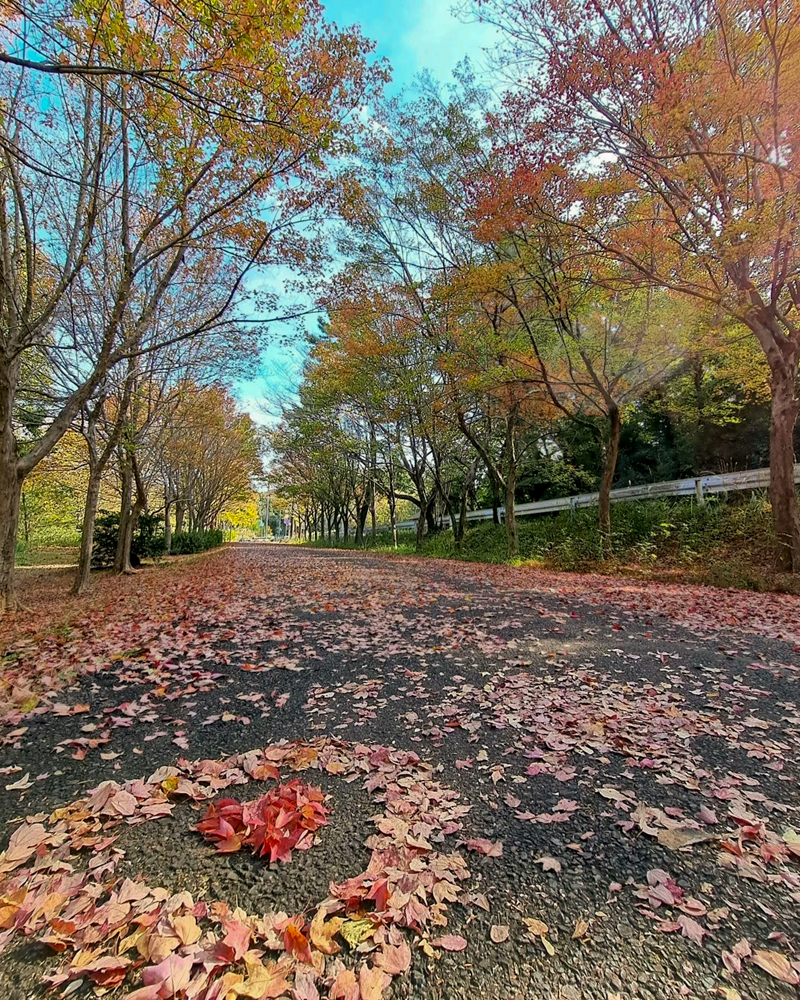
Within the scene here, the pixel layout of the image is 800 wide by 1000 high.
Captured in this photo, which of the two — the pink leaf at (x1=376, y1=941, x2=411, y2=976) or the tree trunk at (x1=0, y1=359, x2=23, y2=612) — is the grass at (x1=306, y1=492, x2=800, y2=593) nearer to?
the pink leaf at (x1=376, y1=941, x2=411, y2=976)

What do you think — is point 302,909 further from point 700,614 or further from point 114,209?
point 114,209

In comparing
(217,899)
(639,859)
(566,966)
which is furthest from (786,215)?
(217,899)

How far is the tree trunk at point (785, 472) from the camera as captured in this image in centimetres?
742

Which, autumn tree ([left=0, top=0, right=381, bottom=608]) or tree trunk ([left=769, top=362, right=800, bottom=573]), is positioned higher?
autumn tree ([left=0, top=0, right=381, bottom=608])

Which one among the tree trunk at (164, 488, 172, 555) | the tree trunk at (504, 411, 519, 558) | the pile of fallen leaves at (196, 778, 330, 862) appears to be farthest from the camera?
the tree trunk at (164, 488, 172, 555)

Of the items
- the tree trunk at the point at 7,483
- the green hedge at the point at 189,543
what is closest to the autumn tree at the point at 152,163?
the tree trunk at the point at 7,483

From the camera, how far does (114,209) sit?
25.2 ft

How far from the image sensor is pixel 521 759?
2.26 meters

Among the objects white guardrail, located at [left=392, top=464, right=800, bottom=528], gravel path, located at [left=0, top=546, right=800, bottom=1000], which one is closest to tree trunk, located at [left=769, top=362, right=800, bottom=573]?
white guardrail, located at [left=392, top=464, right=800, bottom=528]

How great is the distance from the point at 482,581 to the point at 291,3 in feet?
25.0

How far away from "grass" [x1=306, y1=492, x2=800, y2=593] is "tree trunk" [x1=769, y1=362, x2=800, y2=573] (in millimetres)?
421

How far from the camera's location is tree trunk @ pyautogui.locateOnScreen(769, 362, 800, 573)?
742 centimetres

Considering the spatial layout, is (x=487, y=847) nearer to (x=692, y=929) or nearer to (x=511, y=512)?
(x=692, y=929)

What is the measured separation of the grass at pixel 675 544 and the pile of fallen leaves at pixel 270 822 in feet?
25.8
